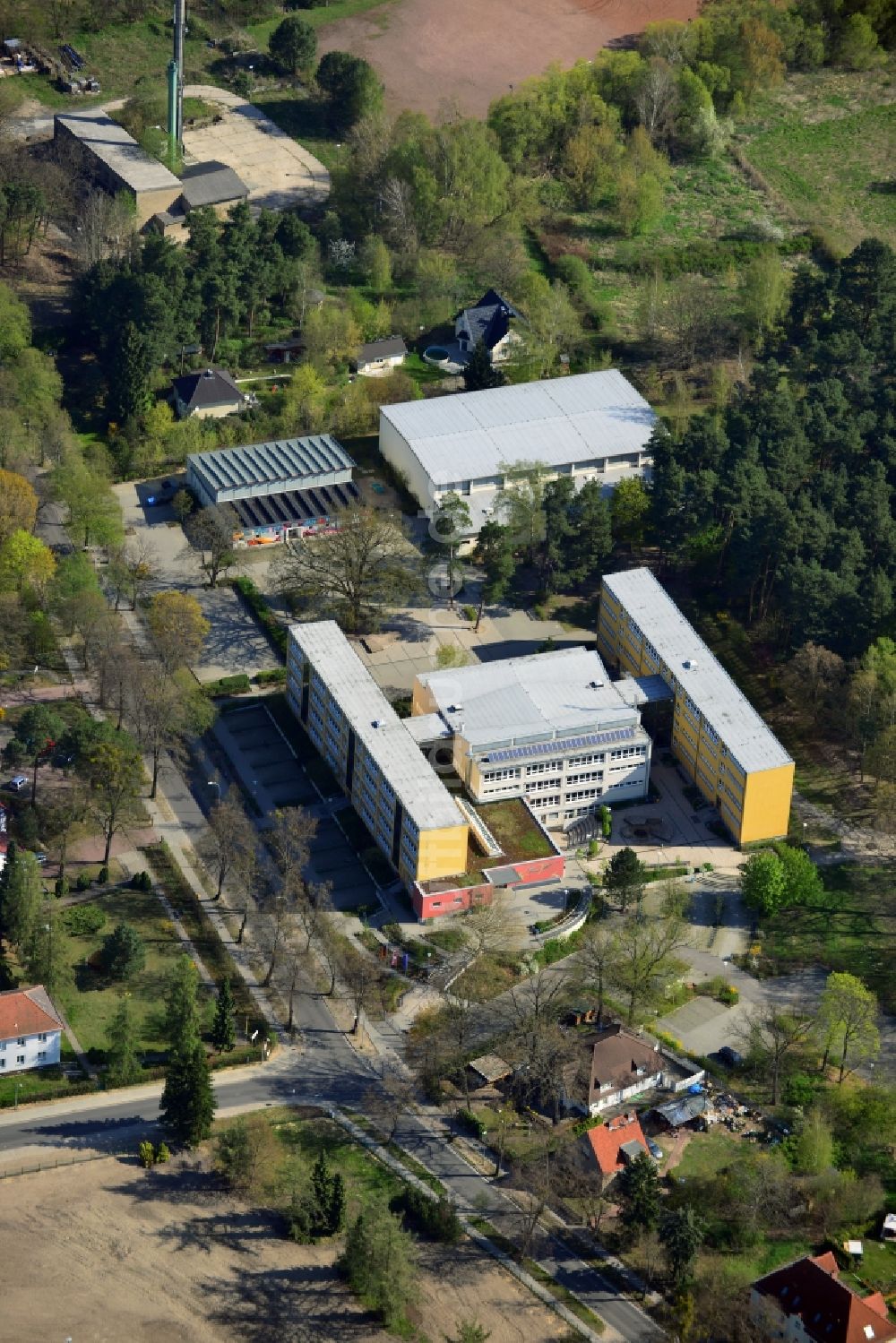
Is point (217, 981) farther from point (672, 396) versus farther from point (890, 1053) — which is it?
point (672, 396)

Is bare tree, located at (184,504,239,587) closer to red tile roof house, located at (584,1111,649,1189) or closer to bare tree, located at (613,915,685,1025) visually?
bare tree, located at (613,915,685,1025)

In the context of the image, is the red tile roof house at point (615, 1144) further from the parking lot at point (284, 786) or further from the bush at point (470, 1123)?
the parking lot at point (284, 786)

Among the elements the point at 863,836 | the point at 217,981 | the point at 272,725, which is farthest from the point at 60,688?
the point at 863,836


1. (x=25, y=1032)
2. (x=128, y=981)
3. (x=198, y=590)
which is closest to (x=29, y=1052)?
(x=25, y=1032)

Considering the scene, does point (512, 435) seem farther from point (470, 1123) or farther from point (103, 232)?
point (470, 1123)

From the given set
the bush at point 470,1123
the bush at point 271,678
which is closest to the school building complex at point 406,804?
the bush at point 271,678

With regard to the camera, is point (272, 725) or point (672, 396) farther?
point (672, 396)
